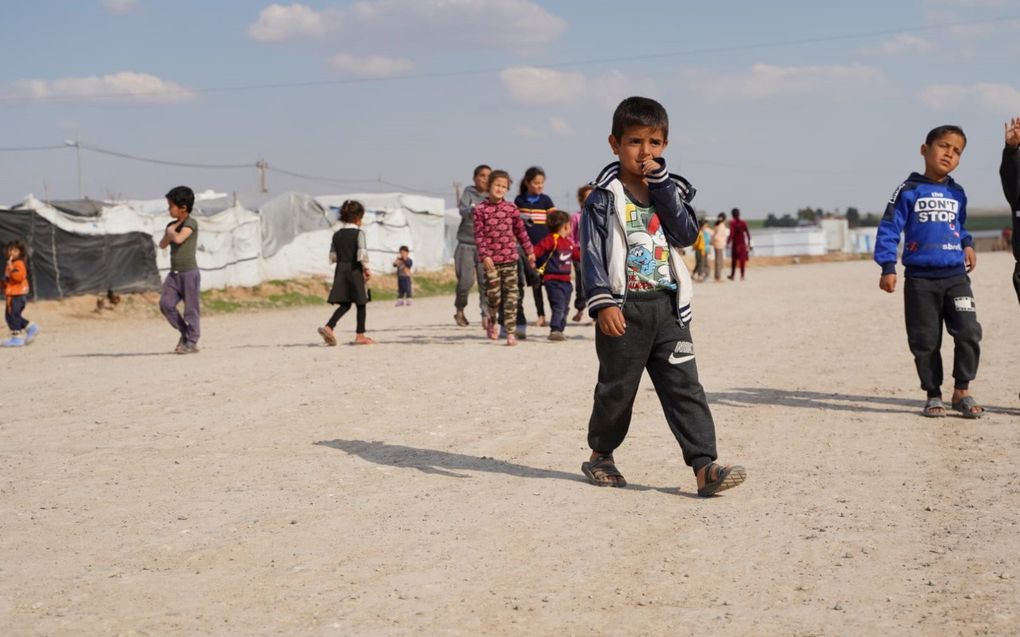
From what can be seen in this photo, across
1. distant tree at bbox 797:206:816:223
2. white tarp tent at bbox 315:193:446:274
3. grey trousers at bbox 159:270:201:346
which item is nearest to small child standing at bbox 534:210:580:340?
grey trousers at bbox 159:270:201:346

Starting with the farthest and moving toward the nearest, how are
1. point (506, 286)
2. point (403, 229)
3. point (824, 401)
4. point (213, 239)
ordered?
point (403, 229)
point (213, 239)
point (506, 286)
point (824, 401)

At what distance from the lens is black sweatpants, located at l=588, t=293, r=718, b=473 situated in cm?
558

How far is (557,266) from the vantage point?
1391cm

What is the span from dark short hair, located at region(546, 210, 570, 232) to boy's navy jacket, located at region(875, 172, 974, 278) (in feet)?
20.5

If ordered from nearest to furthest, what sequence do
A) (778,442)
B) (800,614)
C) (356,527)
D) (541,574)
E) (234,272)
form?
1. (800,614)
2. (541,574)
3. (356,527)
4. (778,442)
5. (234,272)

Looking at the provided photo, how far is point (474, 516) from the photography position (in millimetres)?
5293

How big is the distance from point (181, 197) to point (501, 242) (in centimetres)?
368

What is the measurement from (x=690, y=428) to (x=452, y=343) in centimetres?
852

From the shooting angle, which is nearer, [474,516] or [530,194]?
[474,516]

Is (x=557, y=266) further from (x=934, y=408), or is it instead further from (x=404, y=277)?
(x=404, y=277)

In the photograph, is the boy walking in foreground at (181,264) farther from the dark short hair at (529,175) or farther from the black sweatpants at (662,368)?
the black sweatpants at (662,368)

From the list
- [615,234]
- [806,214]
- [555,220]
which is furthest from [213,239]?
[806,214]

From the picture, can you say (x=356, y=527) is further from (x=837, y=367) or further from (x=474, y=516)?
(x=837, y=367)

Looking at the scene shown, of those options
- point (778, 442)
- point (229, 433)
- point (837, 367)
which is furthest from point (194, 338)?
point (778, 442)
